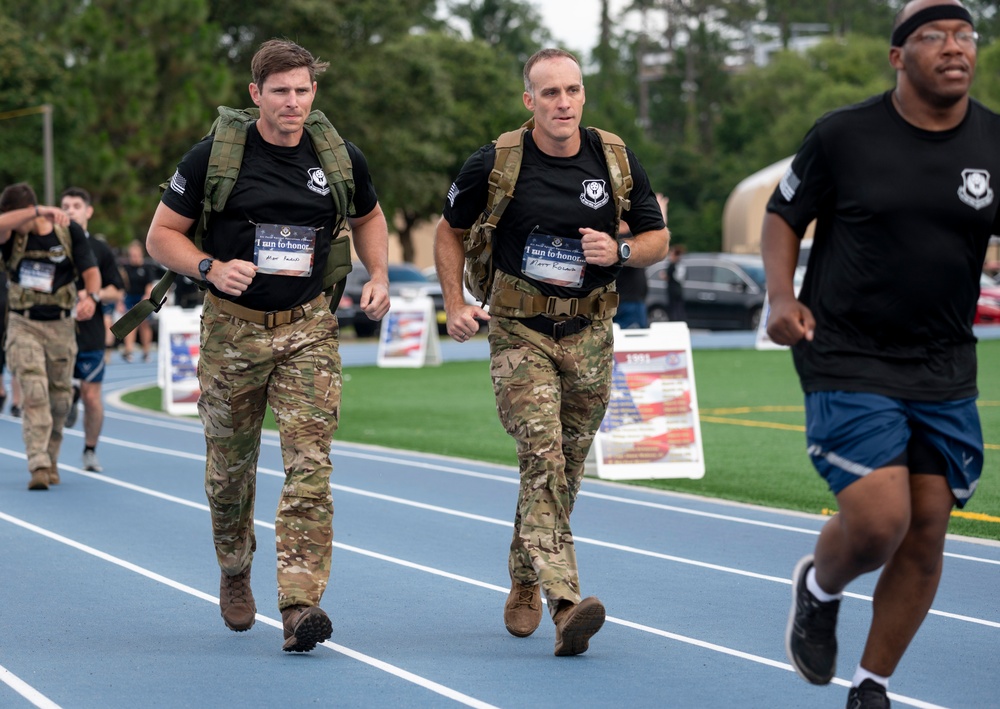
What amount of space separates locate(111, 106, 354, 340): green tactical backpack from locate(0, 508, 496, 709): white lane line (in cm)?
132

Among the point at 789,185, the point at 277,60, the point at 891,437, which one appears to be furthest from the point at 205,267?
the point at 891,437

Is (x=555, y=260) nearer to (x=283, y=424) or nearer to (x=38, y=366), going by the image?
(x=283, y=424)

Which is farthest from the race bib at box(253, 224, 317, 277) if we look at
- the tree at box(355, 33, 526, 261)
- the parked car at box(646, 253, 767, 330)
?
the tree at box(355, 33, 526, 261)

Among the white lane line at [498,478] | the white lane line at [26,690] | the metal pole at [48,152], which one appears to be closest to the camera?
the white lane line at [26,690]

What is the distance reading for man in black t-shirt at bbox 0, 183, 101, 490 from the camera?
1152 cm

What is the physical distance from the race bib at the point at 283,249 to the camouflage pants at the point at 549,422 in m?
0.75

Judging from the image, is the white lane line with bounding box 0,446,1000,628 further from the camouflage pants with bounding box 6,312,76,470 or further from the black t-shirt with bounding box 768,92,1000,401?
the black t-shirt with bounding box 768,92,1000,401

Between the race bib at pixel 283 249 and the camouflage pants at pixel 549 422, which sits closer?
the camouflage pants at pixel 549 422

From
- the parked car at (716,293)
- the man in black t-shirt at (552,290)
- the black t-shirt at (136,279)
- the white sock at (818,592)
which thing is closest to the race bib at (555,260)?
the man in black t-shirt at (552,290)

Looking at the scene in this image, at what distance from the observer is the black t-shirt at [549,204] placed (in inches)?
247

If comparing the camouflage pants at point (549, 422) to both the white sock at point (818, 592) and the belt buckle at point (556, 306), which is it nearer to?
the belt buckle at point (556, 306)

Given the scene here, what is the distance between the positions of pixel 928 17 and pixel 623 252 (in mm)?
1831

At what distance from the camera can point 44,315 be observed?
1183 centimetres

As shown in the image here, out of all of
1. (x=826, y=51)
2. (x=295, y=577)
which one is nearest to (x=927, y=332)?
(x=295, y=577)
